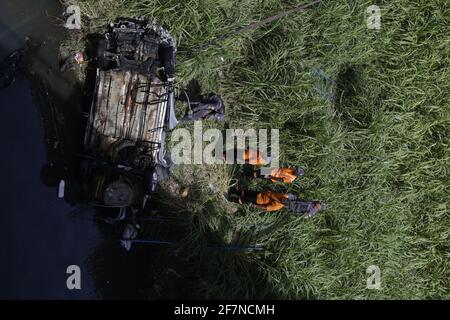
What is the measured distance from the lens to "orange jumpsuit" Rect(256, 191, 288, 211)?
554 cm

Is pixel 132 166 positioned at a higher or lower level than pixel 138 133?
lower

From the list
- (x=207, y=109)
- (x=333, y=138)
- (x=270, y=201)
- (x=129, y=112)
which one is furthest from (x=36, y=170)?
(x=333, y=138)

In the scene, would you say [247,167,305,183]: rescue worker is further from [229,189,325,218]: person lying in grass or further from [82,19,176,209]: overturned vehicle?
[82,19,176,209]: overturned vehicle

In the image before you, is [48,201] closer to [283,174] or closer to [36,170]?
[36,170]

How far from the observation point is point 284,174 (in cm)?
567

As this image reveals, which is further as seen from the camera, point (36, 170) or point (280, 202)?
point (280, 202)

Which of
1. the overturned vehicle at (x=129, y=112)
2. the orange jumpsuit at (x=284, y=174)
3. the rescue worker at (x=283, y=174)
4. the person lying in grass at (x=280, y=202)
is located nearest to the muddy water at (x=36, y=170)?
the overturned vehicle at (x=129, y=112)

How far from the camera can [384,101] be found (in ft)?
20.1

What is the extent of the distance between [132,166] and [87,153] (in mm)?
534

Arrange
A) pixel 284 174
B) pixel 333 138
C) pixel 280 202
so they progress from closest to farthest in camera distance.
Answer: pixel 280 202
pixel 284 174
pixel 333 138

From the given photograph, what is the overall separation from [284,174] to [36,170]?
2955 millimetres

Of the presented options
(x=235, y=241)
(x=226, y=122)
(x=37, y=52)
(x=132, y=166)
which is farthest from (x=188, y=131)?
(x=37, y=52)

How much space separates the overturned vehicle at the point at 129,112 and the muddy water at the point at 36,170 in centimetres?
45
